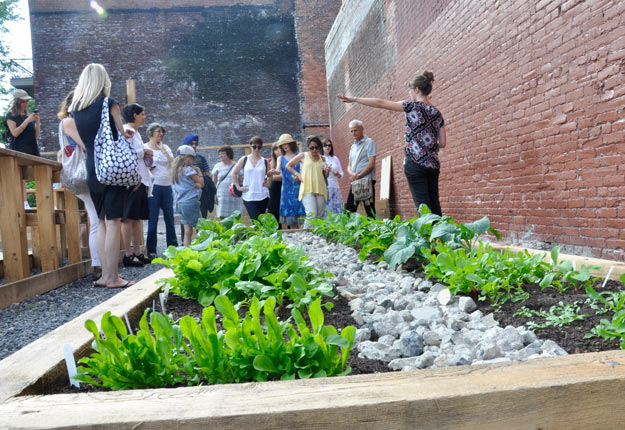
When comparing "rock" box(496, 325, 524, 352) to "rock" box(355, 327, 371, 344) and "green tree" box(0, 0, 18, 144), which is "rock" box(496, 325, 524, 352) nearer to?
"rock" box(355, 327, 371, 344)

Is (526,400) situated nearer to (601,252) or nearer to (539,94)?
(601,252)

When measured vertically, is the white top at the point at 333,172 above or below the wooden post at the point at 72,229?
above

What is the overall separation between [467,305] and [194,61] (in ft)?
61.5

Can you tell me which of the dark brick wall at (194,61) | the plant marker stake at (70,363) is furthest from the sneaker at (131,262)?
the dark brick wall at (194,61)

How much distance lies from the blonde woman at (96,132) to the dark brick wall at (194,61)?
14.0m

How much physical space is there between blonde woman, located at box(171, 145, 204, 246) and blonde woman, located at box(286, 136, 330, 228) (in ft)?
4.02

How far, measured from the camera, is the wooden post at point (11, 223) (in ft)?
12.4

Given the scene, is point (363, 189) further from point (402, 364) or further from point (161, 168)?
point (402, 364)

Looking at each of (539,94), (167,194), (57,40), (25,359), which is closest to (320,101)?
(57,40)

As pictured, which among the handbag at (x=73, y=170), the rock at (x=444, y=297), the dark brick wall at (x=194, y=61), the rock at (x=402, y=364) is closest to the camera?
the rock at (x=402, y=364)

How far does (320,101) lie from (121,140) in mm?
14253

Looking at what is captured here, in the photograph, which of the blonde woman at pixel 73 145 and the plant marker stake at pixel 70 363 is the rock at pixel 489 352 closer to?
the plant marker stake at pixel 70 363

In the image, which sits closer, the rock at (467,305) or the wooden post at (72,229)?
the rock at (467,305)

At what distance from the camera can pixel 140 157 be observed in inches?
185
